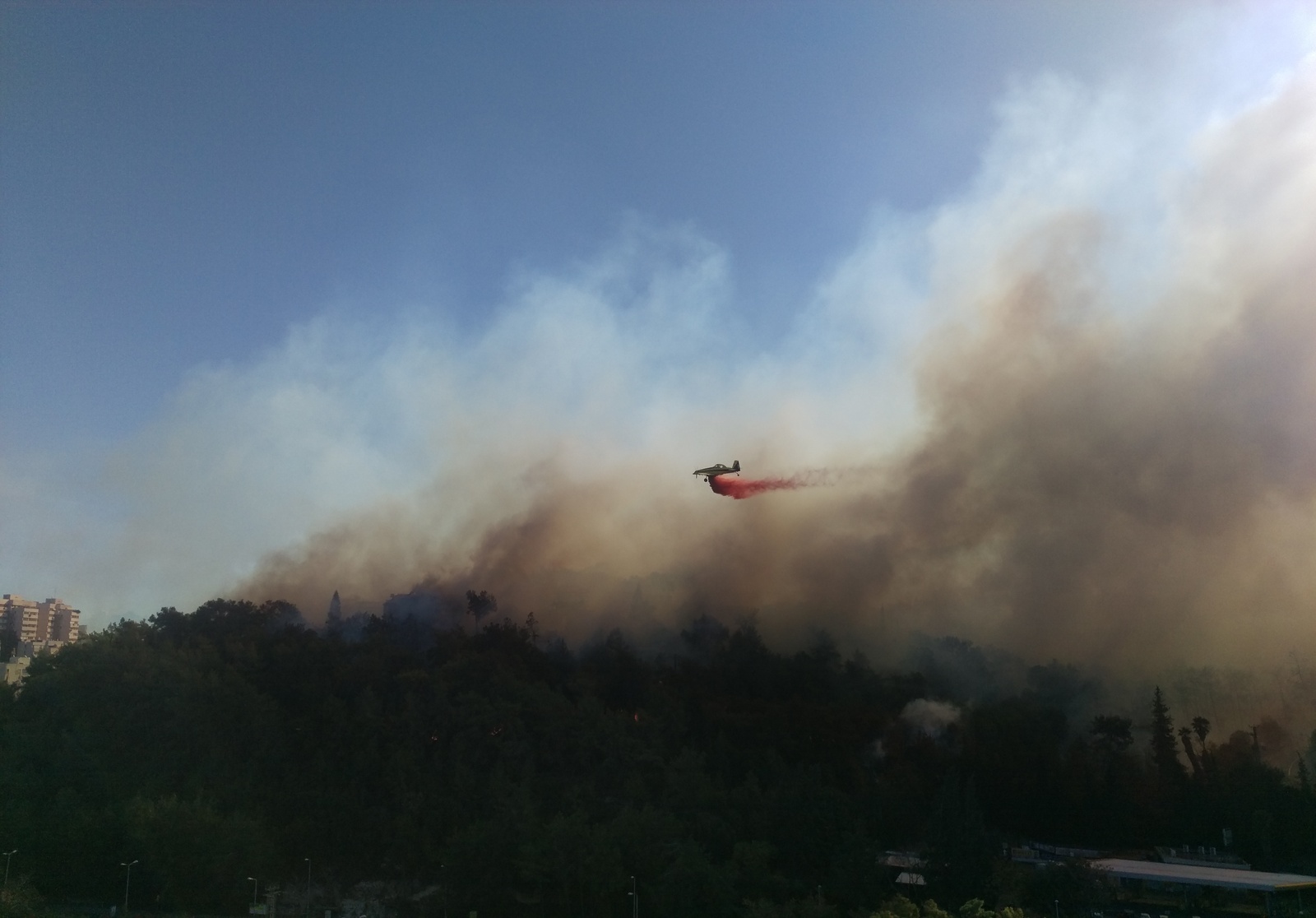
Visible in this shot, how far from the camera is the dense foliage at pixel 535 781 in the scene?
67.6 m

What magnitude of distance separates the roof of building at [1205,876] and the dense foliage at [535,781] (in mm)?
11045

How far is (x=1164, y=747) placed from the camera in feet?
322

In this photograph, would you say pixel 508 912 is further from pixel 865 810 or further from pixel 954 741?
pixel 954 741


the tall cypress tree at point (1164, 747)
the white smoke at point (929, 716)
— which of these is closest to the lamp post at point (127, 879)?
the white smoke at point (929, 716)

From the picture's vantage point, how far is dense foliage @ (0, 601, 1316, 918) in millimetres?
67625

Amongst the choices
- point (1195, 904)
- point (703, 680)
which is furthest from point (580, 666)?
point (1195, 904)

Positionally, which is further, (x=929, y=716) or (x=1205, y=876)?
(x=929, y=716)

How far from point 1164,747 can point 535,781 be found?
202 ft

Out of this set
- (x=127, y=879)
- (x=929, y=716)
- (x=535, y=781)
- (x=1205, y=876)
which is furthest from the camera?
(x=929, y=716)

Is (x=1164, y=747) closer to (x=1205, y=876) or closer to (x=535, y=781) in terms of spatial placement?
(x=1205, y=876)

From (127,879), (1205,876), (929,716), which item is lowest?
(1205,876)

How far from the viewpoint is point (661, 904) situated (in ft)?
207

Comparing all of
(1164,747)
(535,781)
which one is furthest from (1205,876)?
(535,781)

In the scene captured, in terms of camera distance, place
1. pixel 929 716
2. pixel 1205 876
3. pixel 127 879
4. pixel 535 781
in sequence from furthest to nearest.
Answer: pixel 929 716 → pixel 535 781 → pixel 127 879 → pixel 1205 876
